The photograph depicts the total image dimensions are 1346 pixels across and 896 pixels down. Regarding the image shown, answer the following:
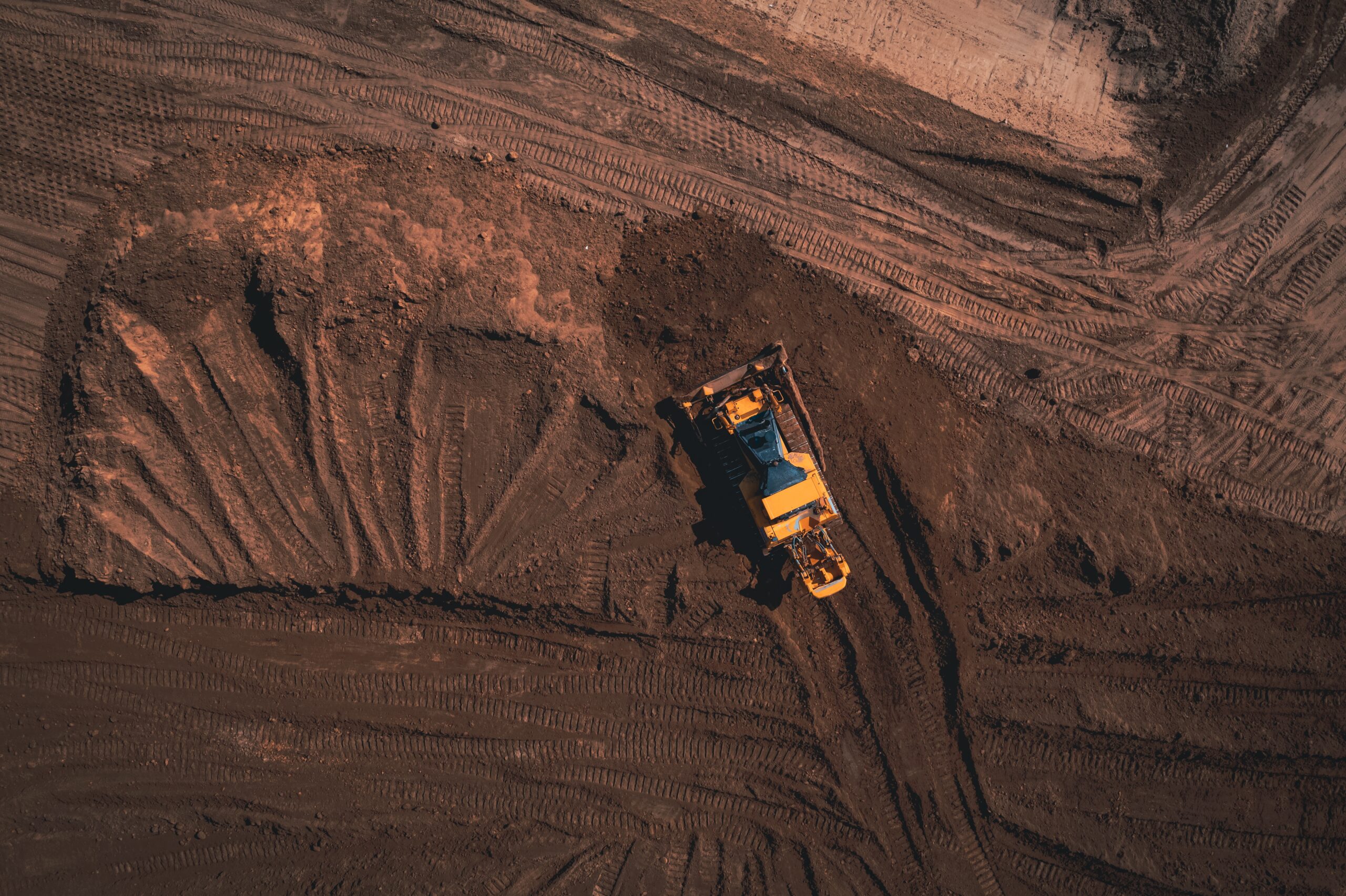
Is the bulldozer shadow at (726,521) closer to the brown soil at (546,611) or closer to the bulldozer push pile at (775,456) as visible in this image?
the brown soil at (546,611)

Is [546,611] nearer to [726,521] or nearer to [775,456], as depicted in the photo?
[726,521]

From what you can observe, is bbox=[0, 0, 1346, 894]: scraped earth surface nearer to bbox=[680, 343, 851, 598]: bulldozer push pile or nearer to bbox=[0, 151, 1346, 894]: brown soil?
bbox=[0, 151, 1346, 894]: brown soil

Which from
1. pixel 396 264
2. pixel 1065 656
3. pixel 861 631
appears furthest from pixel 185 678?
pixel 1065 656

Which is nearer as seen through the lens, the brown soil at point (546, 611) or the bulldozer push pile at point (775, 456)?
the bulldozer push pile at point (775, 456)

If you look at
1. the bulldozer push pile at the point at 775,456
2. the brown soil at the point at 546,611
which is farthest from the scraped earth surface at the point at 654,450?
→ the bulldozer push pile at the point at 775,456

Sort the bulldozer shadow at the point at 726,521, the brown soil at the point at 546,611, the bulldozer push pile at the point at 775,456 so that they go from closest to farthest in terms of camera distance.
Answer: the bulldozer push pile at the point at 775,456
the brown soil at the point at 546,611
the bulldozer shadow at the point at 726,521

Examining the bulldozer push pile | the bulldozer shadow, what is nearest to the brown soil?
the bulldozer shadow
